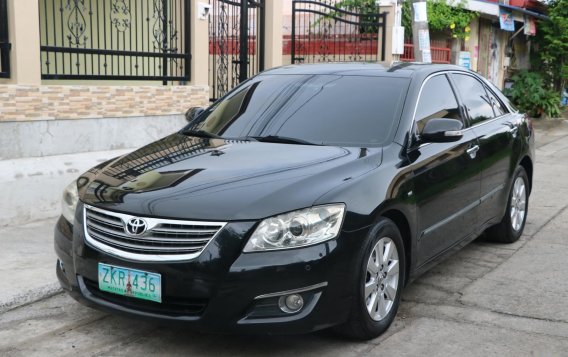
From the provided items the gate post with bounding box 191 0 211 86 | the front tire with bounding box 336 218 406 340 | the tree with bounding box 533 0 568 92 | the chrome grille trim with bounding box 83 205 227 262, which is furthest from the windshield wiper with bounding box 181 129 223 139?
the tree with bounding box 533 0 568 92

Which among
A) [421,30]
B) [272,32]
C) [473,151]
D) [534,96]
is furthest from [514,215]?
[534,96]

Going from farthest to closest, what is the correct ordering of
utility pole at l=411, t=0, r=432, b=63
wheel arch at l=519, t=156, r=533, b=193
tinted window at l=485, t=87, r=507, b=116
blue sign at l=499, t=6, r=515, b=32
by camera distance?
blue sign at l=499, t=6, r=515, b=32, utility pole at l=411, t=0, r=432, b=63, wheel arch at l=519, t=156, r=533, b=193, tinted window at l=485, t=87, r=507, b=116

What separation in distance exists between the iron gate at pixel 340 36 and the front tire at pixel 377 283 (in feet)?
29.5

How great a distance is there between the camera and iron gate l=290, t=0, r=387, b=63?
13250 millimetres

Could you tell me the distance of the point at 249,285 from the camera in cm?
365

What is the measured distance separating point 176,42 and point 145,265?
581 centimetres

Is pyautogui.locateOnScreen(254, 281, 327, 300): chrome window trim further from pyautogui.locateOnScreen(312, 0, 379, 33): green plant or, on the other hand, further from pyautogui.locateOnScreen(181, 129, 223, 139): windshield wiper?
pyautogui.locateOnScreen(312, 0, 379, 33): green plant

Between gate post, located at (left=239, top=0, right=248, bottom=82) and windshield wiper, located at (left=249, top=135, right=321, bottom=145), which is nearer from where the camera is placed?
windshield wiper, located at (left=249, top=135, right=321, bottom=145)

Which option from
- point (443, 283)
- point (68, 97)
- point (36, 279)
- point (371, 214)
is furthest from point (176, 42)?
point (371, 214)

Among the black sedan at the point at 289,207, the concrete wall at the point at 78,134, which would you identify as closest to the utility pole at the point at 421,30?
the concrete wall at the point at 78,134

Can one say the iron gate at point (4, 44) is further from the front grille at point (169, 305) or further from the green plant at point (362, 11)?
the green plant at point (362, 11)

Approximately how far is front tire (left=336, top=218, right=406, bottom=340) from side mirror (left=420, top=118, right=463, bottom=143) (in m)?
0.79

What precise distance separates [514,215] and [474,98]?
1232 millimetres

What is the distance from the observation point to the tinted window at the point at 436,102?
5.08m
